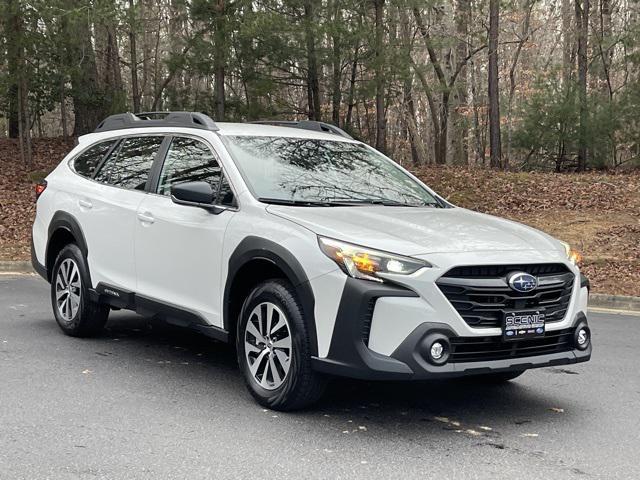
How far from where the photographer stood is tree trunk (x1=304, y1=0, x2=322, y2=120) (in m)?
20.5

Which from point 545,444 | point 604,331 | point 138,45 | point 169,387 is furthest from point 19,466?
point 138,45

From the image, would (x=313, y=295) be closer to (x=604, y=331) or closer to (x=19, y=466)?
(x=19, y=466)

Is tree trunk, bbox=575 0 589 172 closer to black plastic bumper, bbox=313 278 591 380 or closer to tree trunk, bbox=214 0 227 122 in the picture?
tree trunk, bbox=214 0 227 122

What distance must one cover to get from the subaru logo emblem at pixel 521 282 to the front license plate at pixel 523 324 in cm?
15

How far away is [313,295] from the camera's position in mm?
4844

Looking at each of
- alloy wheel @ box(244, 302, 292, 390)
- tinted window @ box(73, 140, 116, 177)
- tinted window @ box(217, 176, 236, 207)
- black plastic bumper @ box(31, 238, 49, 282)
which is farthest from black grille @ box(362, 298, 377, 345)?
black plastic bumper @ box(31, 238, 49, 282)

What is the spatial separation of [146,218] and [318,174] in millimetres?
1435

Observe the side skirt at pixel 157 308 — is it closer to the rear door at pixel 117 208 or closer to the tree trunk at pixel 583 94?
the rear door at pixel 117 208

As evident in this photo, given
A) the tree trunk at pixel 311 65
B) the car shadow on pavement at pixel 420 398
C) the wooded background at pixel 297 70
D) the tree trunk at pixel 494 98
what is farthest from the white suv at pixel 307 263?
the tree trunk at pixel 494 98

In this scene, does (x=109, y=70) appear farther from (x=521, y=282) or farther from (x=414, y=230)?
(x=521, y=282)

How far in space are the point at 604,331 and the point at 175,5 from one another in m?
15.6

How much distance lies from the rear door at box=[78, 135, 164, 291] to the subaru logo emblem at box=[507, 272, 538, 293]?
319cm

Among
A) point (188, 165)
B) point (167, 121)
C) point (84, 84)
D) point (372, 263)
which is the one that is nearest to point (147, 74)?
point (84, 84)

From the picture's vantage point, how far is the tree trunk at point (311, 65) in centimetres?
2052
